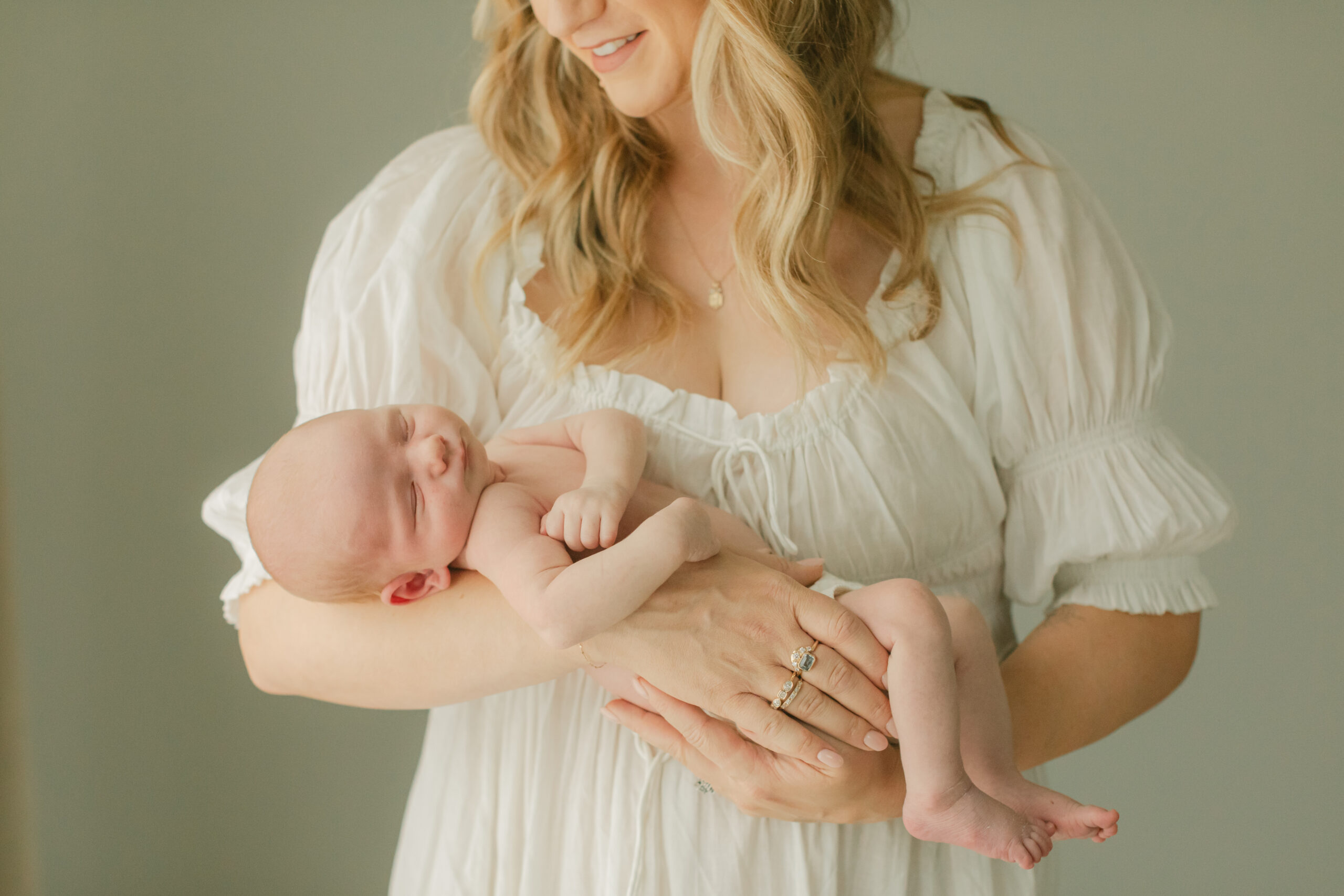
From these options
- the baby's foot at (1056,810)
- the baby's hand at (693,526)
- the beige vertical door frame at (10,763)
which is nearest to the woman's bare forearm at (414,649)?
the baby's hand at (693,526)

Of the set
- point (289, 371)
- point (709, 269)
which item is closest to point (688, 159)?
point (709, 269)

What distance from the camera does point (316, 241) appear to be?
2473mm

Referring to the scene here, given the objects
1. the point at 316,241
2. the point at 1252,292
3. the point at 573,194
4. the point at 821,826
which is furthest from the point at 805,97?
the point at 1252,292

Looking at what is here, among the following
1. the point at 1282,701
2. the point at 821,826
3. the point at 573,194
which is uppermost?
the point at 573,194

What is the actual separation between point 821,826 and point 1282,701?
1840mm

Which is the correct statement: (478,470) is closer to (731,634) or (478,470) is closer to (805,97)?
(731,634)

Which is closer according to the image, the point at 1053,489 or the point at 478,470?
the point at 478,470

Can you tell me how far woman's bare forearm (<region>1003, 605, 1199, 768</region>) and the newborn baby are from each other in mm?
181

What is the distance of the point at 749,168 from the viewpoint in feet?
4.87

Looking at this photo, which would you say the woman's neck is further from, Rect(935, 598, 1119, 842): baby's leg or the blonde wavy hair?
Rect(935, 598, 1119, 842): baby's leg

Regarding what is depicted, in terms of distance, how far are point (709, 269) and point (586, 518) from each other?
579 mm

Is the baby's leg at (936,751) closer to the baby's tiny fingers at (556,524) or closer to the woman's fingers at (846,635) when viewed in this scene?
the woman's fingers at (846,635)

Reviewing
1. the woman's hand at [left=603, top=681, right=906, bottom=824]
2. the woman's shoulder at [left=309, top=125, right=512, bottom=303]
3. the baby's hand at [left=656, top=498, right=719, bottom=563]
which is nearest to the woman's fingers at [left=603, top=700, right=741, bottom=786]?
the woman's hand at [left=603, top=681, right=906, bottom=824]

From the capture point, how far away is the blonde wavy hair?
1.42 meters
